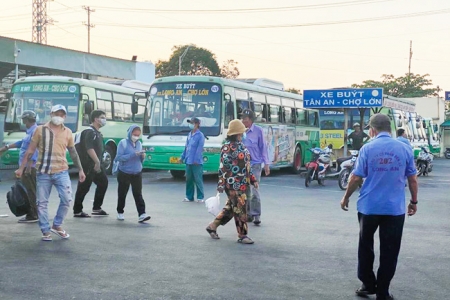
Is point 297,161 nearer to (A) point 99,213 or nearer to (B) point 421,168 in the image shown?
(B) point 421,168

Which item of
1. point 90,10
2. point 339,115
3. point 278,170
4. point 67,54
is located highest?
point 90,10

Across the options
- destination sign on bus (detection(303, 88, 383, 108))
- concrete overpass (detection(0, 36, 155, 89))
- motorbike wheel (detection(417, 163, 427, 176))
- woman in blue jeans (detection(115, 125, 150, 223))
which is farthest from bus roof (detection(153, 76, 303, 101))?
concrete overpass (detection(0, 36, 155, 89))

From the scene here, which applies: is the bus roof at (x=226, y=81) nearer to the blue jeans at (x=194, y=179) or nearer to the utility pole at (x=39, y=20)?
the blue jeans at (x=194, y=179)

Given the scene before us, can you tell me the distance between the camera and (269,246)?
9047mm

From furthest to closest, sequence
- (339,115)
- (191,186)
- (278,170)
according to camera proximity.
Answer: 1. (339,115)
2. (278,170)
3. (191,186)

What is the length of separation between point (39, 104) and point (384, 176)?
54.5 ft

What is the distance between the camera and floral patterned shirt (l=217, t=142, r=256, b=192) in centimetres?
924

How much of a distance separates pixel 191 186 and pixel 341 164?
550cm

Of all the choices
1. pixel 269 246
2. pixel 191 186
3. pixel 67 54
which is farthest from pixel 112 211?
pixel 67 54

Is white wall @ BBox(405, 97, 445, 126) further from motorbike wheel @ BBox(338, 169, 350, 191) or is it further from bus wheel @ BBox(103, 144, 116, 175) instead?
motorbike wheel @ BBox(338, 169, 350, 191)

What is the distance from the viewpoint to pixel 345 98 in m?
24.5

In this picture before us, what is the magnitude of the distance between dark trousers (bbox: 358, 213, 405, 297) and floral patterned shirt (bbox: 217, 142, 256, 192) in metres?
3.04

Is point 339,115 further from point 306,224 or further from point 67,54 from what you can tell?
point 306,224

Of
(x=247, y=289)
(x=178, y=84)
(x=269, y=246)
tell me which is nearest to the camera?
(x=247, y=289)
